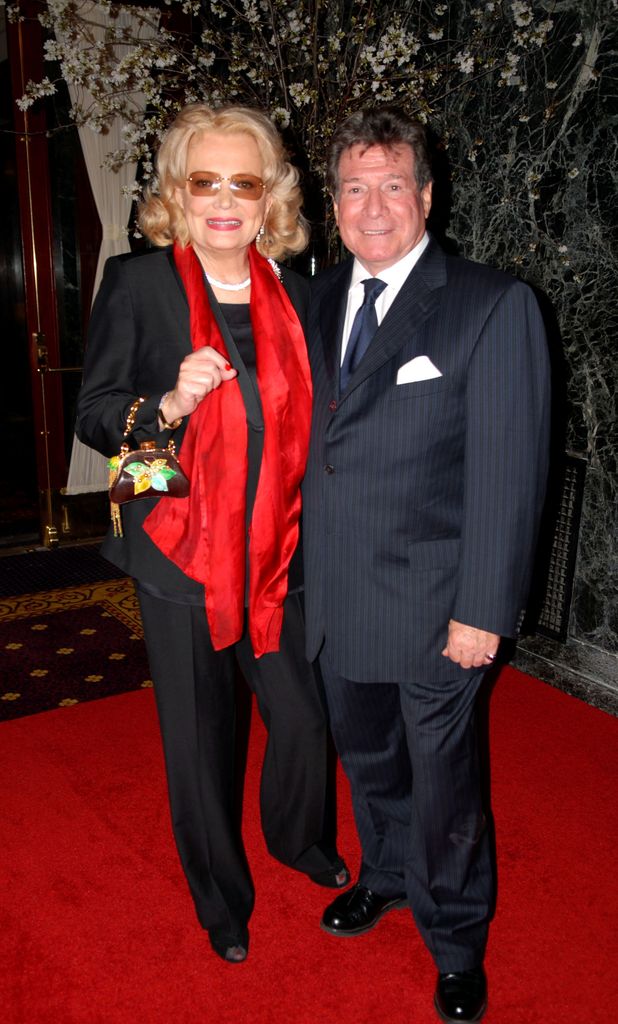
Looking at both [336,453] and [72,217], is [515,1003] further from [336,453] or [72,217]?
[72,217]

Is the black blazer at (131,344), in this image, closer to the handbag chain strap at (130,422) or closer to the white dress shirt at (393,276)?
the handbag chain strap at (130,422)

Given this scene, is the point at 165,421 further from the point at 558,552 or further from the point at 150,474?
the point at 558,552

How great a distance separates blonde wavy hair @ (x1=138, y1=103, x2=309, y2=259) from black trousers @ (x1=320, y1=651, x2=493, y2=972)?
3.14 ft

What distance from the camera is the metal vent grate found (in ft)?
11.0

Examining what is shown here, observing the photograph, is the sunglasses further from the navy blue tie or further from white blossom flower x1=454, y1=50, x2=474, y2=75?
white blossom flower x1=454, y1=50, x2=474, y2=75

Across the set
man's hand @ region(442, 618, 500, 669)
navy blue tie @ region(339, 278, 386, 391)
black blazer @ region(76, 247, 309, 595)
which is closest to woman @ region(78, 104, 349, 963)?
black blazer @ region(76, 247, 309, 595)

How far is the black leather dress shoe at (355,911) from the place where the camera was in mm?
2045

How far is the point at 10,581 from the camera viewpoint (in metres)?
4.77

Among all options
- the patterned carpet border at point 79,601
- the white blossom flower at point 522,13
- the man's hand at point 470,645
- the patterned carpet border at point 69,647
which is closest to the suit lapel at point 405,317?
the man's hand at point 470,645

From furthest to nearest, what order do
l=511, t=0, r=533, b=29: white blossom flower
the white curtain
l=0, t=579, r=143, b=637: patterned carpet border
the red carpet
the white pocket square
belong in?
the white curtain, l=0, t=579, r=143, b=637: patterned carpet border, l=511, t=0, r=533, b=29: white blossom flower, the red carpet, the white pocket square

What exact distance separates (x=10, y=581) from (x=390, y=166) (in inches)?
147

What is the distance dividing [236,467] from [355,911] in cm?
111

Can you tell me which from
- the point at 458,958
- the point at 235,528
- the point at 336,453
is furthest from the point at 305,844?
the point at 336,453

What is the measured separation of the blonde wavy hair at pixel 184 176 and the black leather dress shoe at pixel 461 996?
5.23 feet
